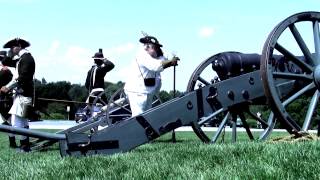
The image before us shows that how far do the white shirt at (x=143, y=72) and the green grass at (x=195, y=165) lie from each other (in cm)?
240

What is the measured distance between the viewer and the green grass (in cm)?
441

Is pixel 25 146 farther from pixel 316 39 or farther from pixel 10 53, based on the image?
pixel 316 39

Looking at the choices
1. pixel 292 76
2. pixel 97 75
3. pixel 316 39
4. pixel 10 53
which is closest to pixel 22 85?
pixel 10 53

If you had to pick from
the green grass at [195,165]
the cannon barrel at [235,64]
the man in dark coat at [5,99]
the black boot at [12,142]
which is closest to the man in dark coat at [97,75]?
the man in dark coat at [5,99]

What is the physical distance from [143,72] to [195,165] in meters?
4.03

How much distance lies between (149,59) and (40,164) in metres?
2.99

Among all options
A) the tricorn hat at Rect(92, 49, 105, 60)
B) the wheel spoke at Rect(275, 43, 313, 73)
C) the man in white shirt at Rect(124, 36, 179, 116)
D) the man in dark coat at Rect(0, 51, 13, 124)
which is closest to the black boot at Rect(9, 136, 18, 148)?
the man in dark coat at Rect(0, 51, 13, 124)

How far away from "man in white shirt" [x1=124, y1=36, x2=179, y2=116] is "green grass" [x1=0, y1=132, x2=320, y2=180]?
267cm

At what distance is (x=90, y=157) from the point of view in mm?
6293

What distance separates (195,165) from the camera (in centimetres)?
502

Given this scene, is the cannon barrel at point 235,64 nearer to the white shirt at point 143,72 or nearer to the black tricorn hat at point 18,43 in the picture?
the white shirt at point 143,72

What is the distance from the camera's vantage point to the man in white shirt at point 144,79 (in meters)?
8.93

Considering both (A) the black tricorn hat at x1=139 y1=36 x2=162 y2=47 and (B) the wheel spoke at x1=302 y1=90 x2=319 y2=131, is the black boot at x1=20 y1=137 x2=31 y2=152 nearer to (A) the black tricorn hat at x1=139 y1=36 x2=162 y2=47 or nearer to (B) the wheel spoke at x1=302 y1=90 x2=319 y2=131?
(A) the black tricorn hat at x1=139 y1=36 x2=162 y2=47

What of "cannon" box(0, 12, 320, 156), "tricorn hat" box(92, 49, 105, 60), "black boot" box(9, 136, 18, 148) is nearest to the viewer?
"cannon" box(0, 12, 320, 156)
